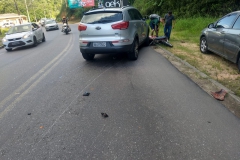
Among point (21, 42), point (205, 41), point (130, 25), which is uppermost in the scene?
point (130, 25)

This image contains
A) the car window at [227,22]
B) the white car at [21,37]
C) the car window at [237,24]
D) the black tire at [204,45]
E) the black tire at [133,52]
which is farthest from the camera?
the white car at [21,37]

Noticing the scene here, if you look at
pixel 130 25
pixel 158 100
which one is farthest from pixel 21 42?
pixel 158 100

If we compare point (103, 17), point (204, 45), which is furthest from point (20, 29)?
point (204, 45)

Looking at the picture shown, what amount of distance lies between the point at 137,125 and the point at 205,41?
5.97 m

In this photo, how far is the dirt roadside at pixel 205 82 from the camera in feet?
13.5

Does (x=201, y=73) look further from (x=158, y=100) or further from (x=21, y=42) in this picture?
(x=21, y=42)

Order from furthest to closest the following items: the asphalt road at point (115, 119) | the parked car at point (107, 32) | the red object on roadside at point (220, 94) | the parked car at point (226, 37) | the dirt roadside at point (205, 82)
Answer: the parked car at point (107, 32)
the parked car at point (226, 37)
the red object on roadside at point (220, 94)
the dirt roadside at point (205, 82)
the asphalt road at point (115, 119)

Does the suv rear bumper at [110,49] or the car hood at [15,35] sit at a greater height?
the suv rear bumper at [110,49]

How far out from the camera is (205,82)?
5.30 metres

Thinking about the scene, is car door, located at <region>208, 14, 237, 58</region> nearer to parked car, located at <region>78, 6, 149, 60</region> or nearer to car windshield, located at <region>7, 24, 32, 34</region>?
parked car, located at <region>78, 6, 149, 60</region>

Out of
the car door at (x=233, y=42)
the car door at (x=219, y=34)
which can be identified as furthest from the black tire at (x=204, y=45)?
the car door at (x=233, y=42)

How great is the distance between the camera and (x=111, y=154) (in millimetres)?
2877

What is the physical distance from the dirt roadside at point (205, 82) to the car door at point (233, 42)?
1039mm

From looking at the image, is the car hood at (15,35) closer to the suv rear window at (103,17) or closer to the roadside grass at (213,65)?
the suv rear window at (103,17)
